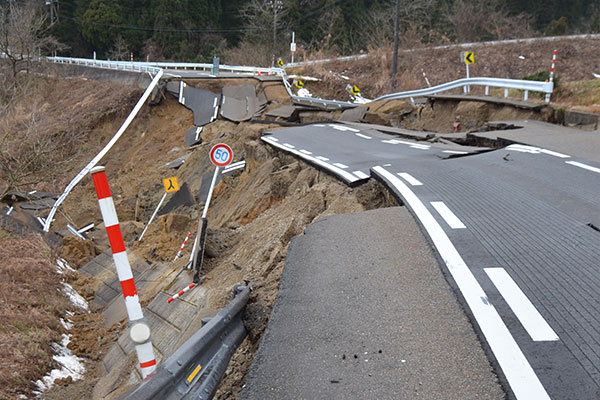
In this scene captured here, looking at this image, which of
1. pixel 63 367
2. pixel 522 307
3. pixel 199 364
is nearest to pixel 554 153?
pixel 522 307

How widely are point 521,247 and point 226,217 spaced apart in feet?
29.2

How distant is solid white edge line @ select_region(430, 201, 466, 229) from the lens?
5.35 meters

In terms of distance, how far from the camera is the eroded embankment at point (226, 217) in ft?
19.9

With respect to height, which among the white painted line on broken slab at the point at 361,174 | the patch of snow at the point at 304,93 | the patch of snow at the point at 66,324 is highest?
the patch of snow at the point at 304,93

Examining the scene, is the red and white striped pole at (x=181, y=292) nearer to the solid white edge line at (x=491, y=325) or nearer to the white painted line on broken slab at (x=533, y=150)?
the solid white edge line at (x=491, y=325)

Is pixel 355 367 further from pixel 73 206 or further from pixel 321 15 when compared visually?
pixel 321 15

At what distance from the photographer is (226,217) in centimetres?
1279

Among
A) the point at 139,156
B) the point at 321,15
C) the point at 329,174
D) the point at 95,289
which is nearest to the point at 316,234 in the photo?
the point at 329,174

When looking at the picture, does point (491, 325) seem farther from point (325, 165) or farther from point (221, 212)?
point (221, 212)

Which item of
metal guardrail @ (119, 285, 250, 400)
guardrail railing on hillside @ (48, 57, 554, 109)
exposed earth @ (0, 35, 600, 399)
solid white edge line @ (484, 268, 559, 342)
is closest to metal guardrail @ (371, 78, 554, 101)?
guardrail railing on hillside @ (48, 57, 554, 109)

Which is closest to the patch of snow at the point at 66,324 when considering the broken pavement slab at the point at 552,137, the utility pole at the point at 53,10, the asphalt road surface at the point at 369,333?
the asphalt road surface at the point at 369,333

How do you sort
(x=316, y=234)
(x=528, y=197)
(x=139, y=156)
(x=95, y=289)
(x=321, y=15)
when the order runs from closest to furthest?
(x=316, y=234) → (x=528, y=197) → (x=95, y=289) → (x=139, y=156) → (x=321, y=15)

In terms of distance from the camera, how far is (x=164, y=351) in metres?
6.89

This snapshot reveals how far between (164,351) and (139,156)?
71.4 ft
